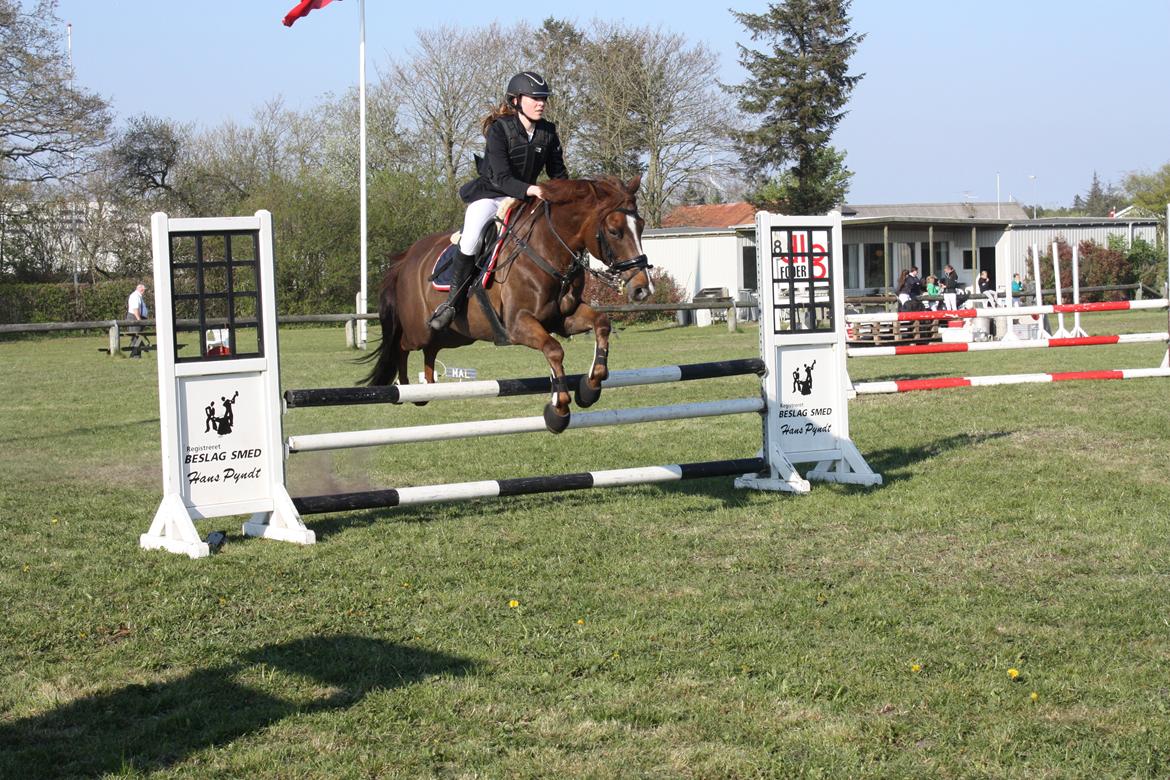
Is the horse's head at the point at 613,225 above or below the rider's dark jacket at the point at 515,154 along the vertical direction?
below

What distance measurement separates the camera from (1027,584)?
564cm

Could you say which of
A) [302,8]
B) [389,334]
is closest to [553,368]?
[389,334]

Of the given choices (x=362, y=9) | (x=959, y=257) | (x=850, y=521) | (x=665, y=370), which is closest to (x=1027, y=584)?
(x=850, y=521)

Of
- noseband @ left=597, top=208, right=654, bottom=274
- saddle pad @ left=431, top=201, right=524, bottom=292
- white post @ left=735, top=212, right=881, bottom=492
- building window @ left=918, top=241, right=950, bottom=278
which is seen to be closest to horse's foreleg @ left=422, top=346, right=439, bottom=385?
saddle pad @ left=431, top=201, right=524, bottom=292

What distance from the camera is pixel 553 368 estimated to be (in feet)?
22.9

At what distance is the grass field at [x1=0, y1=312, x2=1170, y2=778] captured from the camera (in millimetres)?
3721

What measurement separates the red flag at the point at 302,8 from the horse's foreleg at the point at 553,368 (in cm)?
1415

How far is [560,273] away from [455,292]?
0.95m

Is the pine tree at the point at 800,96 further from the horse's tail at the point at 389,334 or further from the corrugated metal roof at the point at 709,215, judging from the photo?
the horse's tail at the point at 389,334

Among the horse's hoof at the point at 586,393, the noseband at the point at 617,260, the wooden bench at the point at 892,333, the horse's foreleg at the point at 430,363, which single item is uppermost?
the noseband at the point at 617,260

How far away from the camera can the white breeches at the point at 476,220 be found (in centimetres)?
774

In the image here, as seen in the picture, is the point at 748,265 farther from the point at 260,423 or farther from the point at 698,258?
the point at 260,423

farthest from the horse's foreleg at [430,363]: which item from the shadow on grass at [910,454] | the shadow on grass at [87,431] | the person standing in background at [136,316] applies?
the person standing in background at [136,316]

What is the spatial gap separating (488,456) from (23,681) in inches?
241
